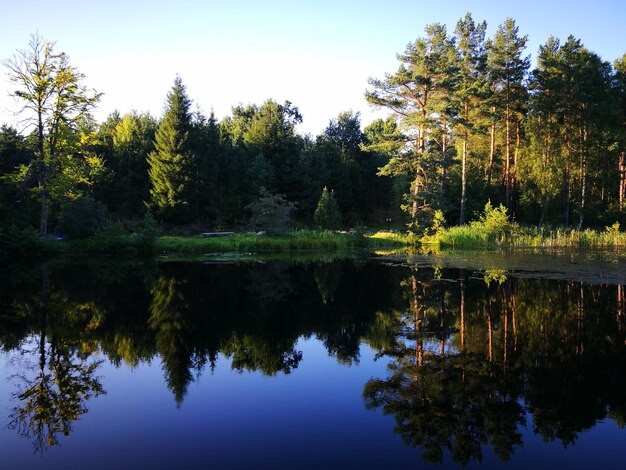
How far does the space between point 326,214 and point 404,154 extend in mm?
7177

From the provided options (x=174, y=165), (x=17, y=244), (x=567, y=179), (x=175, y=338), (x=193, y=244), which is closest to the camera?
(x=175, y=338)

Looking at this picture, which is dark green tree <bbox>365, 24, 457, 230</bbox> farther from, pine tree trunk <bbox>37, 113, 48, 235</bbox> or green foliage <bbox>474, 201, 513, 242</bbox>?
pine tree trunk <bbox>37, 113, 48, 235</bbox>

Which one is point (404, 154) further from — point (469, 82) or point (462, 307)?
point (462, 307)

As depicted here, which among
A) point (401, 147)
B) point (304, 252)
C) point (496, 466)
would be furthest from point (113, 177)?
point (496, 466)

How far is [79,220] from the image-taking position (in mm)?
24984

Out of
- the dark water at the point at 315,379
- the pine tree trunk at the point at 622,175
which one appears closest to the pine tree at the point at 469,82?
the pine tree trunk at the point at 622,175

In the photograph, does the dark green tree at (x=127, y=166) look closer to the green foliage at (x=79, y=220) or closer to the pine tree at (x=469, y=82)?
the green foliage at (x=79, y=220)

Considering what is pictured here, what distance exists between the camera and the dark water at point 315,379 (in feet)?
15.0

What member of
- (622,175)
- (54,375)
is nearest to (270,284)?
(54,375)

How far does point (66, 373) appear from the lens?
6.69 metres

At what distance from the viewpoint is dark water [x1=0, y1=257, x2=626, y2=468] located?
15.0ft

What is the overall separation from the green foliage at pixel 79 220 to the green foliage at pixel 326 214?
1475 centimetres

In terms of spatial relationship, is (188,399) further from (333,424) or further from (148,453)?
(333,424)

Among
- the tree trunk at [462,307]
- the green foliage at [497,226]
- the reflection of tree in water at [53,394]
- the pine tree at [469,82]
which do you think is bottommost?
the reflection of tree in water at [53,394]
